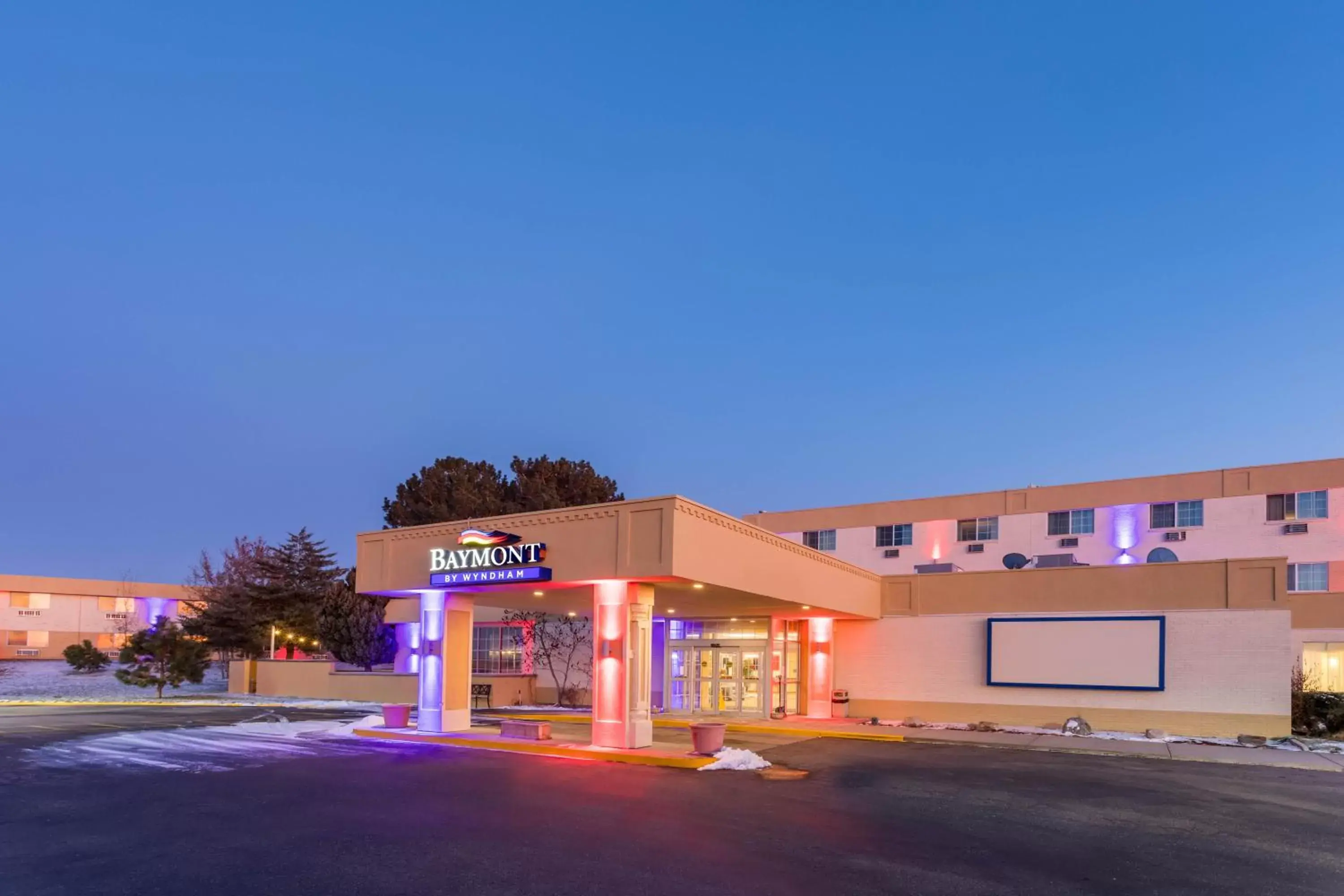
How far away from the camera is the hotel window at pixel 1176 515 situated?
3762 centimetres

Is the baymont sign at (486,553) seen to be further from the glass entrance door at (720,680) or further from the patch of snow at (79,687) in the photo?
the patch of snow at (79,687)

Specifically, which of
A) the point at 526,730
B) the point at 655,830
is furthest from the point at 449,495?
the point at 655,830

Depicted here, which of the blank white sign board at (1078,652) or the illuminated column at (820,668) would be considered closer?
the blank white sign board at (1078,652)

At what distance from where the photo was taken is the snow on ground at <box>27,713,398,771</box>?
18172mm

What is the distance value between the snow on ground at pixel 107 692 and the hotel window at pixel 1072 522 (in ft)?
97.8

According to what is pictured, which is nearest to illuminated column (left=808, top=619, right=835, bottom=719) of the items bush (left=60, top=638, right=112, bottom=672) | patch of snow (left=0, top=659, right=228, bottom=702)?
patch of snow (left=0, top=659, right=228, bottom=702)

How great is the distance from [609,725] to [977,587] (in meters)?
14.9

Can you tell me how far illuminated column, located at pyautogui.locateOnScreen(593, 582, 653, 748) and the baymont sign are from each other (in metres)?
1.97

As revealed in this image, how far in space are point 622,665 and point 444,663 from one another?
6329 millimetres

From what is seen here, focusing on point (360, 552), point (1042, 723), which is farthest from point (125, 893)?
point (1042, 723)

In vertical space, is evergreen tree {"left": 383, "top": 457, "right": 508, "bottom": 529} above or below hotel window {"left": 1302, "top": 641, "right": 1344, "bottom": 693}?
above

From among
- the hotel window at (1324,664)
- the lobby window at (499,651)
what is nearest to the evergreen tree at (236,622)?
the lobby window at (499,651)

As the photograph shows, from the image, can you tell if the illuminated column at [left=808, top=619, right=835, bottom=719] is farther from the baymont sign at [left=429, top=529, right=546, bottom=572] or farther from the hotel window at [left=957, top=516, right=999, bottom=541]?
the hotel window at [left=957, top=516, right=999, bottom=541]

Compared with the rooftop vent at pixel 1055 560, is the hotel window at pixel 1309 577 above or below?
below
